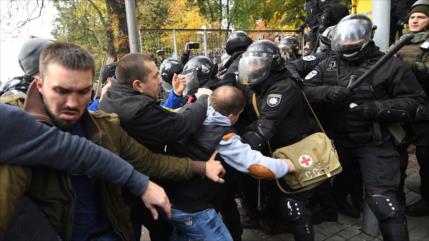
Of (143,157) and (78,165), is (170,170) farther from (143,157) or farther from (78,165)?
(78,165)

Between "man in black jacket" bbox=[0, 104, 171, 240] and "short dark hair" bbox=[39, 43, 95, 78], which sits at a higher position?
"short dark hair" bbox=[39, 43, 95, 78]

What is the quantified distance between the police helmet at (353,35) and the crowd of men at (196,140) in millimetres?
10

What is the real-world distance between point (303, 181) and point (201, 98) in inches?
41.8

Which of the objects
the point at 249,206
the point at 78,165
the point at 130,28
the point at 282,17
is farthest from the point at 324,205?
the point at 282,17

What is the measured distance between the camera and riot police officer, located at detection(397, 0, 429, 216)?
3398mm

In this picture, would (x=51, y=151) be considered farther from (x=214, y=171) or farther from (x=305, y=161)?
(x=305, y=161)

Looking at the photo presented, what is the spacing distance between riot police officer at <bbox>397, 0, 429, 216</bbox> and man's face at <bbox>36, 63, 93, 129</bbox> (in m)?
3.11

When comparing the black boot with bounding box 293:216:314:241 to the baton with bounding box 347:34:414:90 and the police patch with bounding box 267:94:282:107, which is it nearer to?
the police patch with bounding box 267:94:282:107

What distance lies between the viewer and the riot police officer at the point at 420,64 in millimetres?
3398

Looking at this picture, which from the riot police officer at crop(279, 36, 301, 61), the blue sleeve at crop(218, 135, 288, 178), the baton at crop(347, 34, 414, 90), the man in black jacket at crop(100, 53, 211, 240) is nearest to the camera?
the man in black jacket at crop(100, 53, 211, 240)

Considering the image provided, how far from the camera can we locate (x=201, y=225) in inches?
94.2

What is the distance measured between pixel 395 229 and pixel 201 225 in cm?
155

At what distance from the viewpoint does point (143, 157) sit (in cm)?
212

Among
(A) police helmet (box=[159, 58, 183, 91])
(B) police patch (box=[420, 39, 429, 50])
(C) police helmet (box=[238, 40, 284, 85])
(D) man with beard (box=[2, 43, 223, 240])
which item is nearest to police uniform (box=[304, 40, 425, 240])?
(C) police helmet (box=[238, 40, 284, 85])
